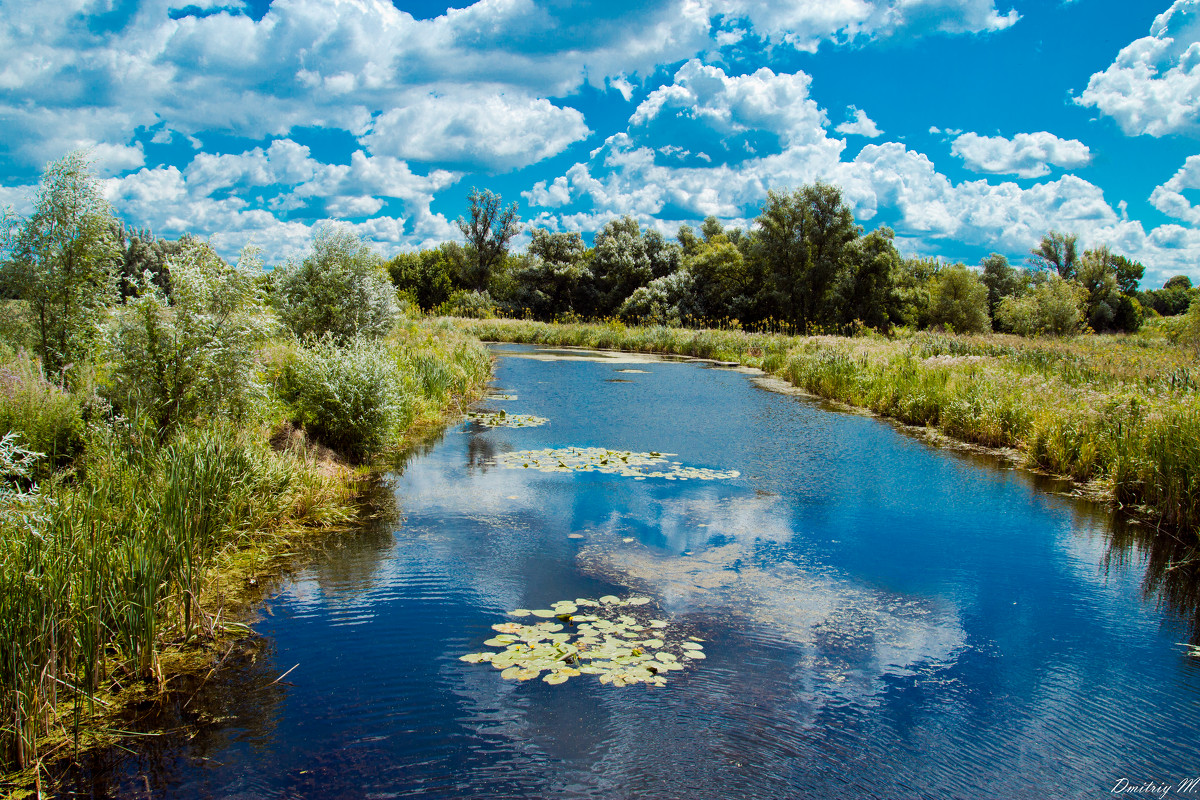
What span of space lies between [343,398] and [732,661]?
271 inches

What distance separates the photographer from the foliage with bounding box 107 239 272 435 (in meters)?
6.38

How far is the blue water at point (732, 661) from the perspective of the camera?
3.40 m

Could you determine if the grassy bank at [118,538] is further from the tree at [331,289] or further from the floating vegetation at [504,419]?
the tree at [331,289]

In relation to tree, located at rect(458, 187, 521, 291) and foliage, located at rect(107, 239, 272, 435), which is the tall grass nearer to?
foliage, located at rect(107, 239, 272, 435)

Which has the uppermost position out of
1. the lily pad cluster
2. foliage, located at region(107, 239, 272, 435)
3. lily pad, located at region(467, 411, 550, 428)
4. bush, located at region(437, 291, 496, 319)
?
bush, located at region(437, 291, 496, 319)

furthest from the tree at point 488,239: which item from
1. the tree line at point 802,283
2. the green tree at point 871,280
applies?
the green tree at point 871,280

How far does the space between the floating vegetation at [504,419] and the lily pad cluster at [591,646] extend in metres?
8.16

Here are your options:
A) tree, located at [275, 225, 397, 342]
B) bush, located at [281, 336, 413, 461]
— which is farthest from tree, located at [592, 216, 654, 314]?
bush, located at [281, 336, 413, 461]

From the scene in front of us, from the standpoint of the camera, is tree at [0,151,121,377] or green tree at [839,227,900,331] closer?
tree at [0,151,121,377]

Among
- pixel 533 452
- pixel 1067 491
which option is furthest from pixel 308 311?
pixel 1067 491

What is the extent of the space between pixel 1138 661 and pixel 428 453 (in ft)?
29.9

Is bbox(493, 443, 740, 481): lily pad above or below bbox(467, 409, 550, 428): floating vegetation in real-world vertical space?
below

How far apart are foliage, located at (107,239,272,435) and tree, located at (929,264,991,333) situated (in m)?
48.4

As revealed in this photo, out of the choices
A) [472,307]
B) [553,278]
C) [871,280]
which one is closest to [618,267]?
[553,278]
